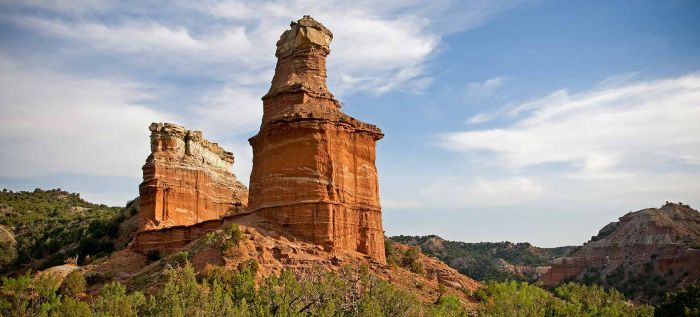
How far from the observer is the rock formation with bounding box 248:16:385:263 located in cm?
4375

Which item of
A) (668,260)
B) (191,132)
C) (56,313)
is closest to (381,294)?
(56,313)

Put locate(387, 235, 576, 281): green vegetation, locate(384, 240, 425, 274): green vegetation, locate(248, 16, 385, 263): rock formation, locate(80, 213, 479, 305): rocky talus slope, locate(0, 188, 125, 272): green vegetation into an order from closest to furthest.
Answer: locate(80, 213, 479, 305): rocky talus slope
locate(248, 16, 385, 263): rock formation
locate(384, 240, 425, 274): green vegetation
locate(0, 188, 125, 272): green vegetation
locate(387, 235, 576, 281): green vegetation

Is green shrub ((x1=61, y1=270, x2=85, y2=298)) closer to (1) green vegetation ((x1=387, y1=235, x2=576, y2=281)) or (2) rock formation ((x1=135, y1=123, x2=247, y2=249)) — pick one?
(2) rock formation ((x1=135, y1=123, x2=247, y2=249))

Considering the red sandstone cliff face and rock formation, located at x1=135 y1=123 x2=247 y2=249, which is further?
the red sandstone cliff face

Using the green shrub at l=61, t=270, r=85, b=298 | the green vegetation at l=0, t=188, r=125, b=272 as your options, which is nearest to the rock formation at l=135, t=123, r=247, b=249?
the green vegetation at l=0, t=188, r=125, b=272

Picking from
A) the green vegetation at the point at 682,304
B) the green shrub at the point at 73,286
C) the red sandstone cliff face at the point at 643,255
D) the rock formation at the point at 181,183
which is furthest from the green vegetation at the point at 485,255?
the green shrub at the point at 73,286

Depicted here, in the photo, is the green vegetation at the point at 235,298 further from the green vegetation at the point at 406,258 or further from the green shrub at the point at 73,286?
the green vegetation at the point at 406,258

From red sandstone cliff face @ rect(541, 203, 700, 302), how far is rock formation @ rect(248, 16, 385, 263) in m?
66.4

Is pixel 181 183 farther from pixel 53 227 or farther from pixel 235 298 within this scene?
pixel 53 227

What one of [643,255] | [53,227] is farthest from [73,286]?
[643,255]

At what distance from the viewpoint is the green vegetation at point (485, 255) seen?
12850cm

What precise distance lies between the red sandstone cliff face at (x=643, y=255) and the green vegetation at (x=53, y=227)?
70.9 m

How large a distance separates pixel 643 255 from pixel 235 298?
91232 millimetres

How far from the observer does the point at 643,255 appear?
4387 inches
